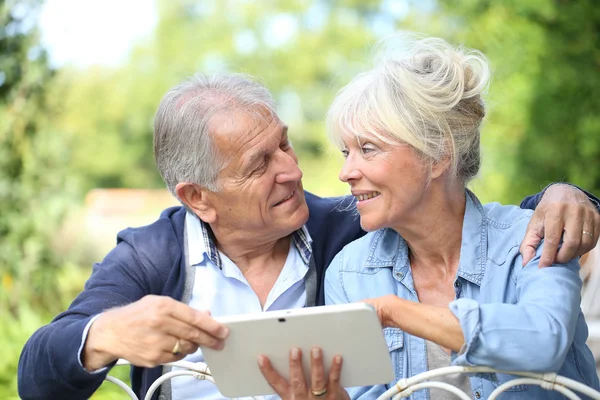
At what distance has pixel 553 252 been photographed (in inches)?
79.2

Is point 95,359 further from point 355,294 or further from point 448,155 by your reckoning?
point 448,155

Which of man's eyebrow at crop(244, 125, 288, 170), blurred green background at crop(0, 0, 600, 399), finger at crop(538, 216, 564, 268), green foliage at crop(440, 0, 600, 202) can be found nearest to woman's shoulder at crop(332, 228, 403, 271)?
man's eyebrow at crop(244, 125, 288, 170)

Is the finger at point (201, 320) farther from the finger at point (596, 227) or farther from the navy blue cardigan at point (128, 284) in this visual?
the finger at point (596, 227)

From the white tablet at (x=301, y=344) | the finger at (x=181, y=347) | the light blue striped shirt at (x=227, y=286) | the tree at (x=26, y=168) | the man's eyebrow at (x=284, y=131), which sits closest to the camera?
the white tablet at (x=301, y=344)

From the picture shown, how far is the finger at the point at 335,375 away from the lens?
72.4 inches

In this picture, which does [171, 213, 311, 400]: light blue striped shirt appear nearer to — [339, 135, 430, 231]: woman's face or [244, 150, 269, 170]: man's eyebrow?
[244, 150, 269, 170]: man's eyebrow

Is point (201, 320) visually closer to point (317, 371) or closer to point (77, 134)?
point (317, 371)

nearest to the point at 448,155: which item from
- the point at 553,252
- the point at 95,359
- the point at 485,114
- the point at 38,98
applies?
the point at 485,114

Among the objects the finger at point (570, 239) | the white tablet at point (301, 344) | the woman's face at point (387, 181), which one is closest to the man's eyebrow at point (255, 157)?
the woman's face at point (387, 181)

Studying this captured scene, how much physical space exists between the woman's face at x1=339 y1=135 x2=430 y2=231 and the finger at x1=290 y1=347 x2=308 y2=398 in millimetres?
608

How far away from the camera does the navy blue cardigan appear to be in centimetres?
206

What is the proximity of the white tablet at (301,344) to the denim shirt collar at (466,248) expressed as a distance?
57cm

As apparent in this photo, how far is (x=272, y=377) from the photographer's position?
1.88 m

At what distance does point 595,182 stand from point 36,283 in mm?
4342
